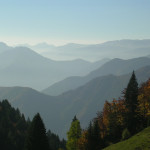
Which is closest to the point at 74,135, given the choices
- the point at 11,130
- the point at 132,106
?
the point at 132,106

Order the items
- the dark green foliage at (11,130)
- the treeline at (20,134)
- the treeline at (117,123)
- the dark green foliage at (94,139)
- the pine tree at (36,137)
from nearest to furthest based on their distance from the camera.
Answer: the pine tree at (36,137) → the treeline at (20,134) → the dark green foliage at (94,139) → the treeline at (117,123) → the dark green foliage at (11,130)

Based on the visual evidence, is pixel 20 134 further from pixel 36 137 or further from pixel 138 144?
pixel 138 144

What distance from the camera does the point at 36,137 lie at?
4175cm

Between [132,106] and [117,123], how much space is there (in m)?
7.02

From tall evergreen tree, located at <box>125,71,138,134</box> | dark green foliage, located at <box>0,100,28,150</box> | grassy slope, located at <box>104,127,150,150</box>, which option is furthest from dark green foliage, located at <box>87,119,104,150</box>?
dark green foliage, located at <box>0,100,28,150</box>

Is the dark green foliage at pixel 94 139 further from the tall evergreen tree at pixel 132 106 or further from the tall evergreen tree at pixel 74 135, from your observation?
the tall evergreen tree at pixel 132 106

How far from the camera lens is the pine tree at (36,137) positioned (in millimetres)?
41594

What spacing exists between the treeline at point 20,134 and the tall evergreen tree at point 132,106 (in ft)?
79.1

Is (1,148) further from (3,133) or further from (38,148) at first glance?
(38,148)

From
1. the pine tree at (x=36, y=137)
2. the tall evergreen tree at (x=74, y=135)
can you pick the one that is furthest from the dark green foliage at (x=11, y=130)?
the pine tree at (x=36, y=137)

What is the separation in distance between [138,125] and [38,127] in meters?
32.2

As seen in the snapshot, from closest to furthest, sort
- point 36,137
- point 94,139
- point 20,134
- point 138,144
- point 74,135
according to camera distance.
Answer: point 36,137 → point 138,144 → point 94,139 → point 74,135 → point 20,134

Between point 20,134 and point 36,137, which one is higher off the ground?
point 36,137

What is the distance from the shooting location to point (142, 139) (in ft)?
144
